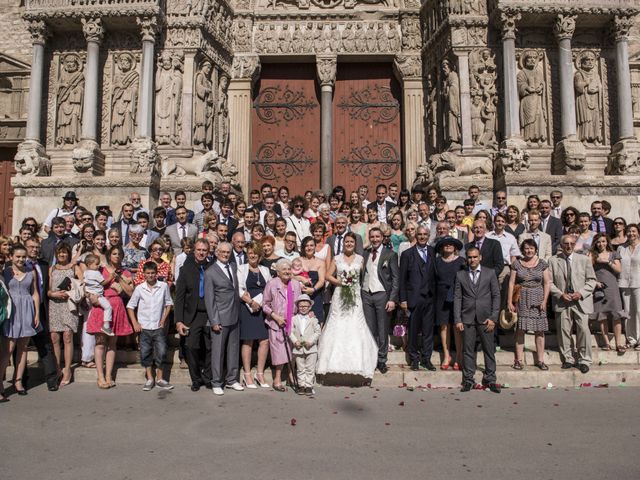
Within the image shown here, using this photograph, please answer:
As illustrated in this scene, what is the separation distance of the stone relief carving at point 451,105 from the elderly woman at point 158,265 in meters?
7.50

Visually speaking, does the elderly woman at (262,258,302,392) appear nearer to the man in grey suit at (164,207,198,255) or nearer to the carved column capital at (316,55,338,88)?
the man in grey suit at (164,207,198,255)

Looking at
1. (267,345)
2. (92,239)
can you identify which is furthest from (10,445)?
(92,239)

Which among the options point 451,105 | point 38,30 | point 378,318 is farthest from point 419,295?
point 38,30

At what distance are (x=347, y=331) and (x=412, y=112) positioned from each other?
8516 millimetres

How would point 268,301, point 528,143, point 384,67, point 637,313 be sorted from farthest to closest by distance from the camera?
point 384,67 < point 528,143 < point 637,313 < point 268,301

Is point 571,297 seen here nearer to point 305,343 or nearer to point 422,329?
point 422,329

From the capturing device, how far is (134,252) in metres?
7.36

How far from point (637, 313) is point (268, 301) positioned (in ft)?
16.5

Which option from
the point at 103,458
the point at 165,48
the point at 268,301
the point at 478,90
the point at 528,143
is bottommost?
the point at 103,458

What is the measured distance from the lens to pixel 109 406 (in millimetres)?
5715

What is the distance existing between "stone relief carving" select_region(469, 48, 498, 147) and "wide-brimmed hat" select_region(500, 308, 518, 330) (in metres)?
6.31

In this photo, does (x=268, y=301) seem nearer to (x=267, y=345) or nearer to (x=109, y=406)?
(x=267, y=345)

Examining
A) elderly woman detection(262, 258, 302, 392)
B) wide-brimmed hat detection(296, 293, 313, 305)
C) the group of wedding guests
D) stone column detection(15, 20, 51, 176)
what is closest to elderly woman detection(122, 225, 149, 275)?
the group of wedding guests

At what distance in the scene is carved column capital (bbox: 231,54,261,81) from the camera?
13781mm
